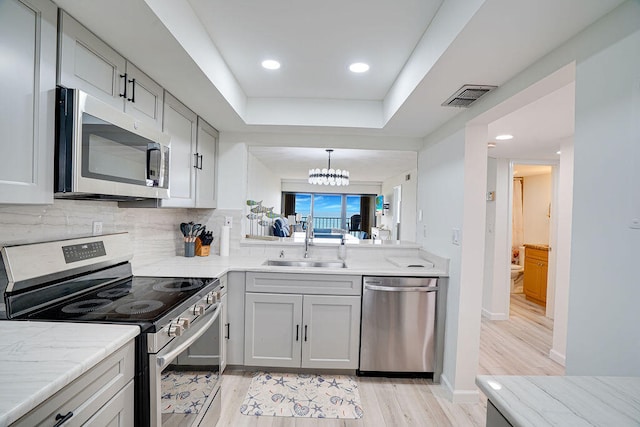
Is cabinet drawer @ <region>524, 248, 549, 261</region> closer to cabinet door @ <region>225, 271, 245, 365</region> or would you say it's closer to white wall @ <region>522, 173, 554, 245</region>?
white wall @ <region>522, 173, 554, 245</region>

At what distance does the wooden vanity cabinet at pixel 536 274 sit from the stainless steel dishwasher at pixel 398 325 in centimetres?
328

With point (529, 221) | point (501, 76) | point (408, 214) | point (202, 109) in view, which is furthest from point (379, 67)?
point (529, 221)

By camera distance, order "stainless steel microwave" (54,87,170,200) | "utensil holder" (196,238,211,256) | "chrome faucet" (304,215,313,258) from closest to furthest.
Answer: "stainless steel microwave" (54,87,170,200) → "utensil holder" (196,238,211,256) → "chrome faucet" (304,215,313,258)

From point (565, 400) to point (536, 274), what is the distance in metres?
5.03

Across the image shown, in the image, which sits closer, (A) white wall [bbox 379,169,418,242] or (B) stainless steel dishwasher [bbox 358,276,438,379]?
(B) stainless steel dishwasher [bbox 358,276,438,379]

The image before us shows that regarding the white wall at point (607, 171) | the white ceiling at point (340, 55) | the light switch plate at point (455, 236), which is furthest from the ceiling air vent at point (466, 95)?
the light switch plate at point (455, 236)

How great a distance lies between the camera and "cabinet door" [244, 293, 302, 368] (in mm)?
2512

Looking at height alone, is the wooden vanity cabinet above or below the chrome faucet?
below

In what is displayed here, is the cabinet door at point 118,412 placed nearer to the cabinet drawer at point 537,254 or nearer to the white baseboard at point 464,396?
the white baseboard at point 464,396

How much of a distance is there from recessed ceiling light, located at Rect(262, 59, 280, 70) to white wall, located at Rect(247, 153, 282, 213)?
1.65 m

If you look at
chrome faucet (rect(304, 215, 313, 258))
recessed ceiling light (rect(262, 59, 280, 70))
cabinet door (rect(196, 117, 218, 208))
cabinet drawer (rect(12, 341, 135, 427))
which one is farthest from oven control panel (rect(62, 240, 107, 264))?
chrome faucet (rect(304, 215, 313, 258))

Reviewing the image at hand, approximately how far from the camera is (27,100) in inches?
42.3

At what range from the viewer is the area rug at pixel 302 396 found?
2096mm

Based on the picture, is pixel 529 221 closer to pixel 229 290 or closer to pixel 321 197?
pixel 321 197
